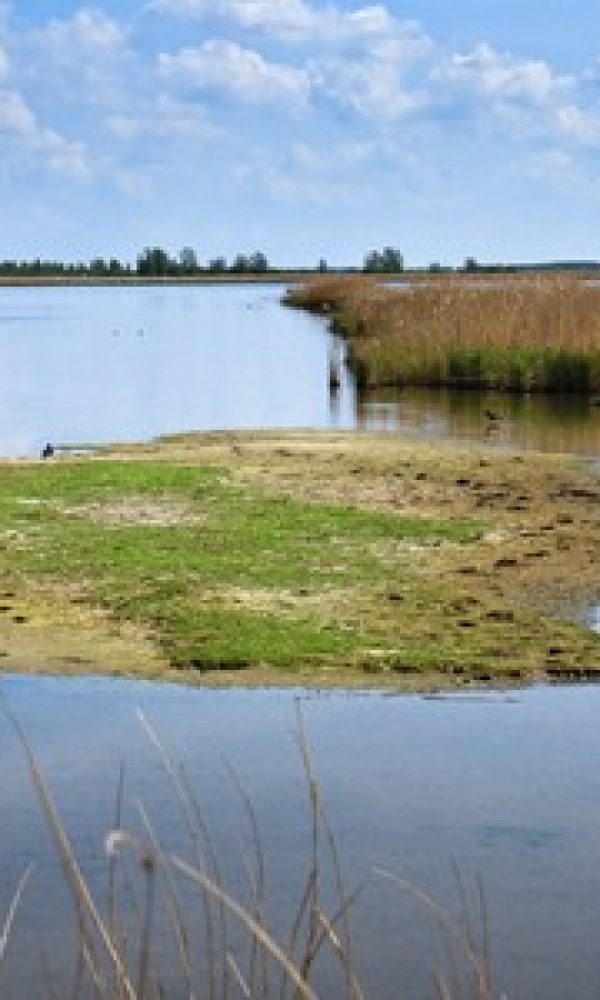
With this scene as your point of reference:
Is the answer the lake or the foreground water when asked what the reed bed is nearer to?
the lake

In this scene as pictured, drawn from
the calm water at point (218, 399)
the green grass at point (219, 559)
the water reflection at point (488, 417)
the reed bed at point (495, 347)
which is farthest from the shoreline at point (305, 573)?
the reed bed at point (495, 347)

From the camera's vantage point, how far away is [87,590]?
12.2 metres

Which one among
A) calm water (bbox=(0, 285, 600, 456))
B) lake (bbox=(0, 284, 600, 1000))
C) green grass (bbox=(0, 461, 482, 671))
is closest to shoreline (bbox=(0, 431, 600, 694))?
green grass (bbox=(0, 461, 482, 671))

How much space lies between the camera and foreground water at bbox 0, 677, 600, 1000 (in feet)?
19.7

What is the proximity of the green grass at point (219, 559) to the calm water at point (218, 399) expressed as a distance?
264 inches

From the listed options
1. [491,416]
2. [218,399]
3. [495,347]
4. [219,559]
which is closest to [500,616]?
[219,559]

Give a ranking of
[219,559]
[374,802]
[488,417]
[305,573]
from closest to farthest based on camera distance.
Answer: [374,802], [305,573], [219,559], [488,417]

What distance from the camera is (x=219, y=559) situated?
13023 mm

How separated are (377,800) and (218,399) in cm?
2510

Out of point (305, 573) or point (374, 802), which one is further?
point (305, 573)

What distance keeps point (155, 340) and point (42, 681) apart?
155 ft

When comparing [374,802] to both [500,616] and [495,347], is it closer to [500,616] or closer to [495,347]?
[500,616]

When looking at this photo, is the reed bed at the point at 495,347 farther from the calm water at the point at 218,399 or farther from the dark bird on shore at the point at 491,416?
the dark bird on shore at the point at 491,416

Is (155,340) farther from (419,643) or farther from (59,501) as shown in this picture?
(419,643)
